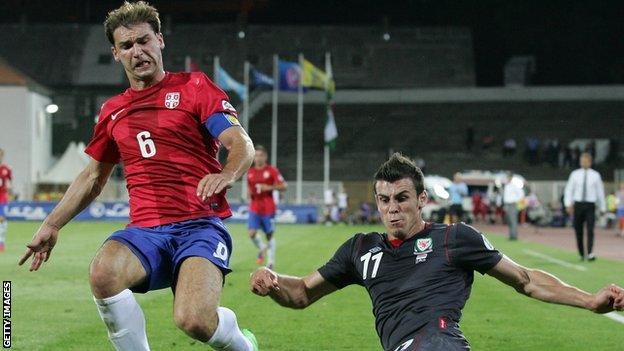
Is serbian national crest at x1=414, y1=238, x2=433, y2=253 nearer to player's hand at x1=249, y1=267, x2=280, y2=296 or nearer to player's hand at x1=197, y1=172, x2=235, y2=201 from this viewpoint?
player's hand at x1=249, y1=267, x2=280, y2=296

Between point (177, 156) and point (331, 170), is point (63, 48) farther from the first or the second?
point (177, 156)

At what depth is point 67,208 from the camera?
6.89 m

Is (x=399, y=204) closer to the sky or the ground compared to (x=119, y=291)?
closer to the sky

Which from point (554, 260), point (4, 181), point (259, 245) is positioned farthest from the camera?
point (4, 181)

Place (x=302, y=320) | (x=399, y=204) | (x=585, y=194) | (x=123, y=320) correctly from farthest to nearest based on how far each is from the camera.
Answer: (x=585, y=194), (x=302, y=320), (x=123, y=320), (x=399, y=204)

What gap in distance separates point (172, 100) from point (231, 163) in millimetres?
770

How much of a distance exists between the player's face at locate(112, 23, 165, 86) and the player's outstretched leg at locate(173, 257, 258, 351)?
1291mm

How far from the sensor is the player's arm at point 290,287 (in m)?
5.86

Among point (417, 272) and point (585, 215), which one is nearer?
point (417, 272)

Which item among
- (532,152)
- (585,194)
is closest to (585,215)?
(585,194)

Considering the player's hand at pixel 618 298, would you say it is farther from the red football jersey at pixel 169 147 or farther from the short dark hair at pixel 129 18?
the short dark hair at pixel 129 18

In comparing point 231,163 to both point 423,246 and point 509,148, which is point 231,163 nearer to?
point 423,246

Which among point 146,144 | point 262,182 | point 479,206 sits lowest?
point 479,206

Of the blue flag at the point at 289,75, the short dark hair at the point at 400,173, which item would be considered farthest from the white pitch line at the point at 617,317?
the blue flag at the point at 289,75
